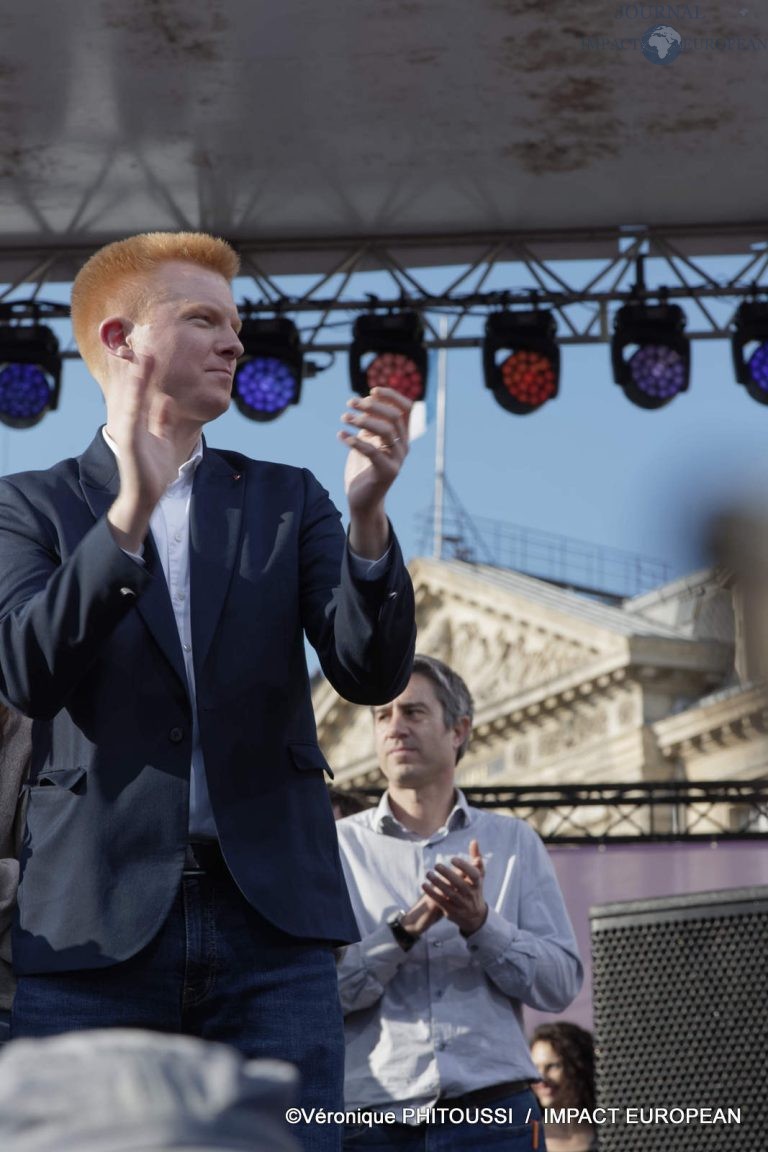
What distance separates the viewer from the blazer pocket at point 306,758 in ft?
6.87

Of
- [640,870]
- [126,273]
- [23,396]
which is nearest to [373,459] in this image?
[126,273]

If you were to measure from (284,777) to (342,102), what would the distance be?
19.0 ft

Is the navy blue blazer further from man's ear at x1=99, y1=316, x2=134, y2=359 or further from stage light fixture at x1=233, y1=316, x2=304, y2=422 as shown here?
stage light fixture at x1=233, y1=316, x2=304, y2=422

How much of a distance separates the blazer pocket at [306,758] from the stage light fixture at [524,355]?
6.33m

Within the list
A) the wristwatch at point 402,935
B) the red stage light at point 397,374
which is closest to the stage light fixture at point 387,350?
the red stage light at point 397,374

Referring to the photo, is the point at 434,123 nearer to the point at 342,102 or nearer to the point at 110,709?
the point at 342,102

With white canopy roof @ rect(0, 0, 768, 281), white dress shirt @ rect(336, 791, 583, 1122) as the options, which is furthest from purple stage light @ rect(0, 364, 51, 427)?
white dress shirt @ rect(336, 791, 583, 1122)

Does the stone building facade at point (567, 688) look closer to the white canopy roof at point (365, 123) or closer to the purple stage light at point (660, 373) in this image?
the purple stage light at point (660, 373)

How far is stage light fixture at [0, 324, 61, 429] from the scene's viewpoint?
8234mm

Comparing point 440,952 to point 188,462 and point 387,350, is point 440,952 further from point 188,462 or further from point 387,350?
point 387,350

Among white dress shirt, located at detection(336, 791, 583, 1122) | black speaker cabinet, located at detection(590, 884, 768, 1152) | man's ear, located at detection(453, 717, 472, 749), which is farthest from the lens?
man's ear, located at detection(453, 717, 472, 749)

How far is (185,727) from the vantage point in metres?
2.05

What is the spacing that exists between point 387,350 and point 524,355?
66 centimetres

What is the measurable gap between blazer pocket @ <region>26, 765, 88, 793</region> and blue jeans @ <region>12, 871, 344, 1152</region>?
18 centimetres
